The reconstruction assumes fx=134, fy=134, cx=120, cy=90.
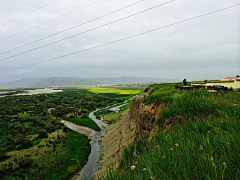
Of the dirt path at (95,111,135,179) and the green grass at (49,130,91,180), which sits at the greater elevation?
the dirt path at (95,111,135,179)

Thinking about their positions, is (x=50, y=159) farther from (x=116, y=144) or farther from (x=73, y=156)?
(x=116, y=144)

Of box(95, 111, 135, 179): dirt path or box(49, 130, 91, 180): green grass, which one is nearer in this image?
box(95, 111, 135, 179): dirt path

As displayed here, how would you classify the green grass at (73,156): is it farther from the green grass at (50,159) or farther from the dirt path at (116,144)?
the dirt path at (116,144)

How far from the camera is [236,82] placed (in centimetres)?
1792

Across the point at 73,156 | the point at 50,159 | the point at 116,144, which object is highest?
the point at 116,144

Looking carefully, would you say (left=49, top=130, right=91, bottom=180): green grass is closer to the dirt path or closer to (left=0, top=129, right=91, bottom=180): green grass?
(left=0, top=129, right=91, bottom=180): green grass

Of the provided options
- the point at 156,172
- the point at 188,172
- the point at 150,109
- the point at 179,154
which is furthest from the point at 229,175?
the point at 150,109

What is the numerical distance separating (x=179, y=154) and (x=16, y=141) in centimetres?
4379

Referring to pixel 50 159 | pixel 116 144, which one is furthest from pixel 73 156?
pixel 116 144

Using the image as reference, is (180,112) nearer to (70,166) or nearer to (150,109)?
(150,109)

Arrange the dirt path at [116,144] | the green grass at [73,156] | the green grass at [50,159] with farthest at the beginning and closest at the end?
the green grass at [73,156] < the green grass at [50,159] < the dirt path at [116,144]

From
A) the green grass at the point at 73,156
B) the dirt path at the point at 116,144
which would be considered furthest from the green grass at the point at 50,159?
the dirt path at the point at 116,144

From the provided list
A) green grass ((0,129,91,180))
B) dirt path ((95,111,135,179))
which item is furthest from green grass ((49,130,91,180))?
dirt path ((95,111,135,179))

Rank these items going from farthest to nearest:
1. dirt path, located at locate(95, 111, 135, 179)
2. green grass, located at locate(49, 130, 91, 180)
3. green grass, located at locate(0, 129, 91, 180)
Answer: green grass, located at locate(49, 130, 91, 180) → green grass, located at locate(0, 129, 91, 180) → dirt path, located at locate(95, 111, 135, 179)
